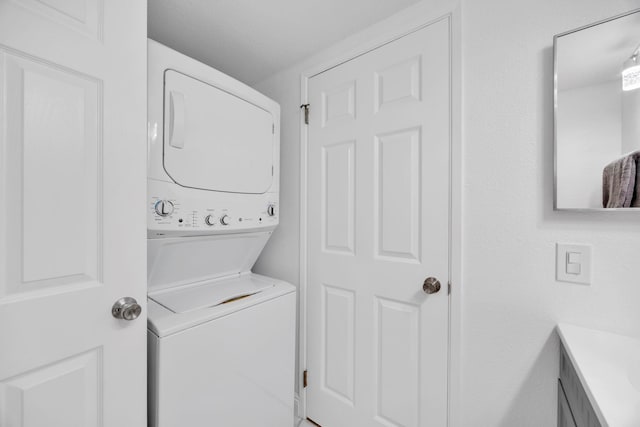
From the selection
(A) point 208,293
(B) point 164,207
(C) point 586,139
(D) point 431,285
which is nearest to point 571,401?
(D) point 431,285

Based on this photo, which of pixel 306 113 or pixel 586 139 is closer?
pixel 586 139

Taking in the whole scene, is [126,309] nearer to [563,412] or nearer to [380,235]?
[380,235]

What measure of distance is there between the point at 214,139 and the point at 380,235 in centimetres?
98

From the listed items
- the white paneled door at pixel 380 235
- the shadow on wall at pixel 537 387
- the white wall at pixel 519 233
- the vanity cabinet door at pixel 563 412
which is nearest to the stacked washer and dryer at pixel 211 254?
the white paneled door at pixel 380 235

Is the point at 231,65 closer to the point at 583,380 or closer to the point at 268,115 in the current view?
the point at 268,115

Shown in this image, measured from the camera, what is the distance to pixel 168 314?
114 centimetres

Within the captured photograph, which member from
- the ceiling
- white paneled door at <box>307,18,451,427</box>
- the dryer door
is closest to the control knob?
the dryer door

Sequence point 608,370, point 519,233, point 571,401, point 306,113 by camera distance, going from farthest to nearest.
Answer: point 306,113 → point 519,233 → point 571,401 → point 608,370

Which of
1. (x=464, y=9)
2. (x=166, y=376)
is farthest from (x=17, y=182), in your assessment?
(x=464, y=9)

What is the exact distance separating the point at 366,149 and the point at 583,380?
1.19 metres

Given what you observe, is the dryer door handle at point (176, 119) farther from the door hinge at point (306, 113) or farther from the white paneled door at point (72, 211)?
the door hinge at point (306, 113)

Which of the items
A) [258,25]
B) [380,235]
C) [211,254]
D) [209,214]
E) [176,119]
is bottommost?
[211,254]

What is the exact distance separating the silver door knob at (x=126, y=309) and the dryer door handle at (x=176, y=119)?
25.4 inches

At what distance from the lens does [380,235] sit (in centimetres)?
145
